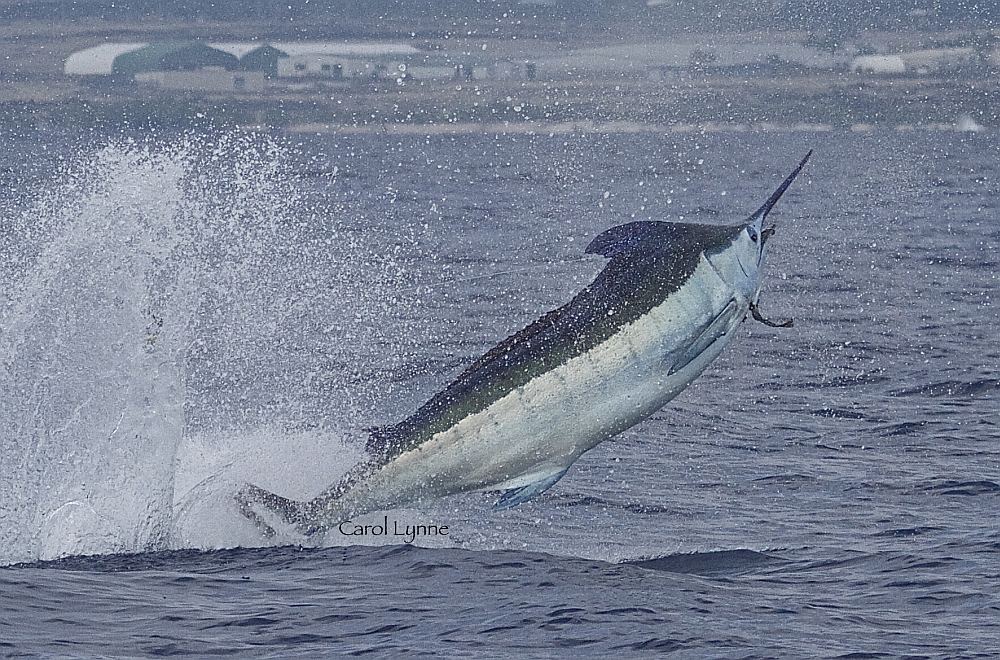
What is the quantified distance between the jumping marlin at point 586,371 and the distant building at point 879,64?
6985 inches

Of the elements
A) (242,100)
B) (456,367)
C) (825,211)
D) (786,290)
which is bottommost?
(456,367)

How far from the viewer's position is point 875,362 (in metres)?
24.8

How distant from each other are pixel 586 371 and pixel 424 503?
4.48 ft

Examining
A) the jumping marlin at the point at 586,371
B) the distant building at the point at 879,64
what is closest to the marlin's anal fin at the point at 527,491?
the jumping marlin at the point at 586,371

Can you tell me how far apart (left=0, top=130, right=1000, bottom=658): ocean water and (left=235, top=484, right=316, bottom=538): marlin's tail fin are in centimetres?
57

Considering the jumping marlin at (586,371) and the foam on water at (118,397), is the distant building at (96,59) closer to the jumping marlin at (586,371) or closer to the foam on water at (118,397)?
the foam on water at (118,397)

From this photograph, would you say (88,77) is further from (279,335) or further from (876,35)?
(279,335)

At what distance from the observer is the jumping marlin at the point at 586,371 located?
10086mm

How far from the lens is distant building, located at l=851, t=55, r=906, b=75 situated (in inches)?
7160

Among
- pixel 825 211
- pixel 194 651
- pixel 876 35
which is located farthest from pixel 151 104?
pixel 194 651

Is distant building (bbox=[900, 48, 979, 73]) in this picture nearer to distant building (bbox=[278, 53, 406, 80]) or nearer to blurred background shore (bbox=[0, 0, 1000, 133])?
blurred background shore (bbox=[0, 0, 1000, 133])

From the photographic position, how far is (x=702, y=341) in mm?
10070

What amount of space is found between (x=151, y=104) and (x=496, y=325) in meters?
133

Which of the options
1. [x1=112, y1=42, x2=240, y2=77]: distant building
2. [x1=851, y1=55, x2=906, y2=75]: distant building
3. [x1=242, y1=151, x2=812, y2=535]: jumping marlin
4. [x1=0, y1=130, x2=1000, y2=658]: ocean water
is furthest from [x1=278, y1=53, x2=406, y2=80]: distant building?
[x1=242, y1=151, x2=812, y2=535]: jumping marlin
